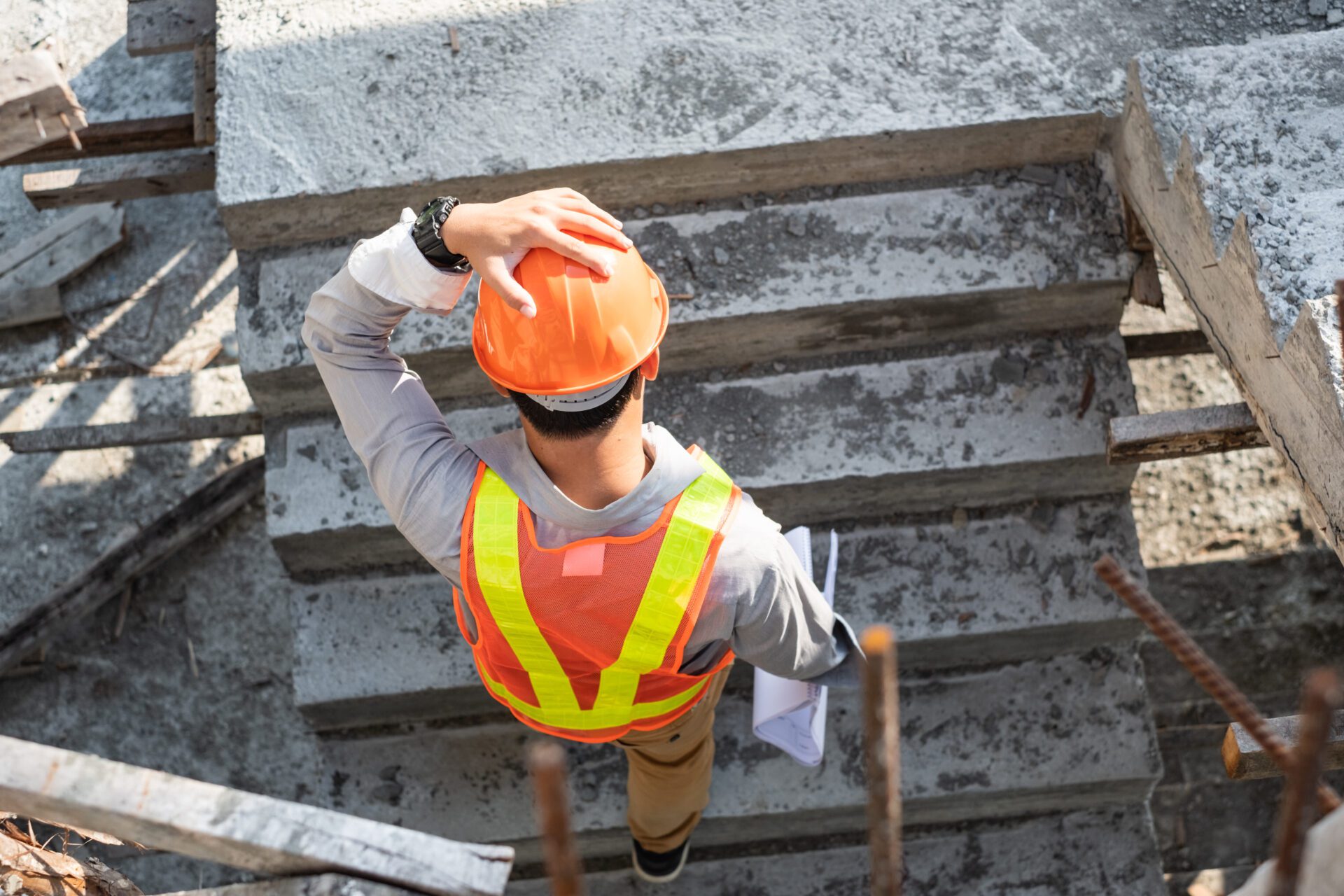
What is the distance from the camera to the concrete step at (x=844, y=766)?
3.81 m

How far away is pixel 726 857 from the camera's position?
4.06 m

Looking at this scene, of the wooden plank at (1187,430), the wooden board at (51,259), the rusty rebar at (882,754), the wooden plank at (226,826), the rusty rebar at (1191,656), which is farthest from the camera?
the wooden board at (51,259)

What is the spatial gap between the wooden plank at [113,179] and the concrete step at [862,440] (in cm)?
130

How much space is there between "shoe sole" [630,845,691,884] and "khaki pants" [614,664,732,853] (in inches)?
5.6

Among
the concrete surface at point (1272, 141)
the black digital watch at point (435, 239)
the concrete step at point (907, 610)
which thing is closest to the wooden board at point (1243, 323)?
the concrete surface at point (1272, 141)

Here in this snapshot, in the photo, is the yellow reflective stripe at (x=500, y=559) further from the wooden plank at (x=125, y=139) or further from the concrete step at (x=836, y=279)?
the wooden plank at (x=125, y=139)

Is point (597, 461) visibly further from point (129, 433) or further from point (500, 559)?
point (129, 433)

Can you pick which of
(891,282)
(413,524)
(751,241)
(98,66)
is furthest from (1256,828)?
(98,66)

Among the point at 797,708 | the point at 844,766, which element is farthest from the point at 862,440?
the point at 844,766

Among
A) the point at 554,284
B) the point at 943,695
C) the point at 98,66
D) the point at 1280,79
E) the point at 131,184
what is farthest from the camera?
the point at 98,66

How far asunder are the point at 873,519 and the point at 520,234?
2.15 m

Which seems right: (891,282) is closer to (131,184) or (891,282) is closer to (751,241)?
(751,241)

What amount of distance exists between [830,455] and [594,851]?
5.43 ft

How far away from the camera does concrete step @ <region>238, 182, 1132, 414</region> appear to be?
3604mm
